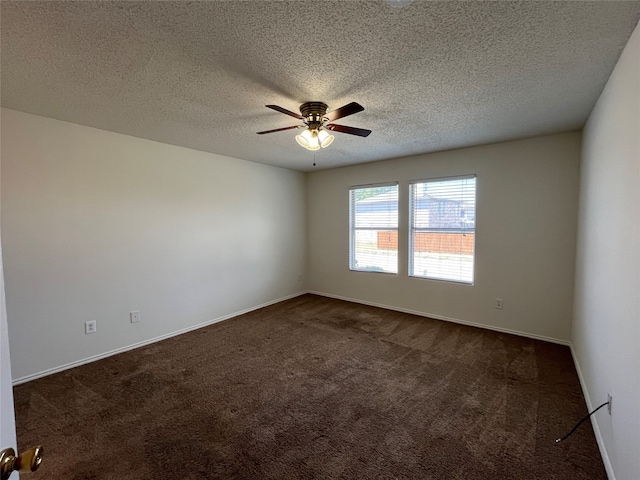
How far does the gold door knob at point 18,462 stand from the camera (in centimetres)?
61

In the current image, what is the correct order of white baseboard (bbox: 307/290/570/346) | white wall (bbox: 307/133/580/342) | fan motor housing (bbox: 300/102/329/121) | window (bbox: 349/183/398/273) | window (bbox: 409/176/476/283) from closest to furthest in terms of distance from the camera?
fan motor housing (bbox: 300/102/329/121) → white wall (bbox: 307/133/580/342) → white baseboard (bbox: 307/290/570/346) → window (bbox: 409/176/476/283) → window (bbox: 349/183/398/273)

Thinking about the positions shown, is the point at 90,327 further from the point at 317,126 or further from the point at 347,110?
the point at 347,110

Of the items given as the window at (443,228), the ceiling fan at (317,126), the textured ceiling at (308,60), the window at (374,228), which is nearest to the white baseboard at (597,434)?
the window at (443,228)

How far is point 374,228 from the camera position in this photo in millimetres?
4887

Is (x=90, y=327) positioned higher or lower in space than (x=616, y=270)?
lower

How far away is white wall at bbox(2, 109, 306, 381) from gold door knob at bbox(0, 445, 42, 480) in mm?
2779

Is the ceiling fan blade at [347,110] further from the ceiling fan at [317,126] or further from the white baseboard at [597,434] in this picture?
the white baseboard at [597,434]

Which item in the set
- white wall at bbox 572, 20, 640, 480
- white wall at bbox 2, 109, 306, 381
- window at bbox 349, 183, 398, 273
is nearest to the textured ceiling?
white wall at bbox 572, 20, 640, 480

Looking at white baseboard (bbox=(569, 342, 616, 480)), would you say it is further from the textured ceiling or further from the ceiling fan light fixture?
the ceiling fan light fixture

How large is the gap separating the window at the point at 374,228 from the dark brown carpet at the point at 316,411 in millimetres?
1545

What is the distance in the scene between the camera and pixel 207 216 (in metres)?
4.04

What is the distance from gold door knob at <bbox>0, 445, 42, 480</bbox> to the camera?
0.61 m

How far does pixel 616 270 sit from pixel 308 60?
220 centimetres

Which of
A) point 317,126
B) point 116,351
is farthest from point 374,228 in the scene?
point 116,351
